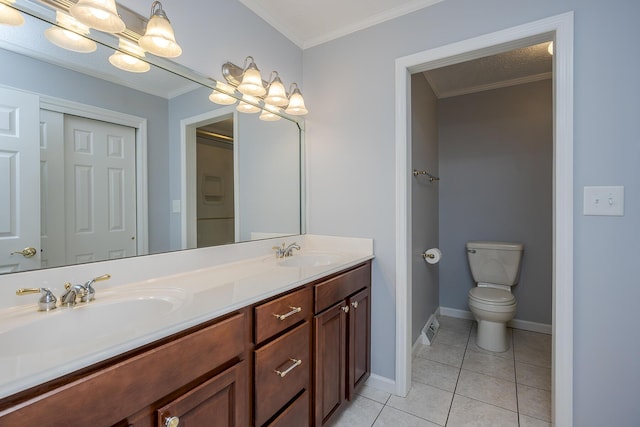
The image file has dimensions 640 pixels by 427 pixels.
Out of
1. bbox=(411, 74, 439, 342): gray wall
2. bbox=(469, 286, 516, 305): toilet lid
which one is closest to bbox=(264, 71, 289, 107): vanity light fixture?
bbox=(411, 74, 439, 342): gray wall

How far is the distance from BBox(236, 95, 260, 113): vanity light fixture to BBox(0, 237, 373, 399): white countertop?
904 mm

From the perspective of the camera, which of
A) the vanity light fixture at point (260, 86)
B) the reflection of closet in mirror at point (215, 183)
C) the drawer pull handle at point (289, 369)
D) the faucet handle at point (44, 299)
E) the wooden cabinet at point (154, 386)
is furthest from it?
the vanity light fixture at point (260, 86)

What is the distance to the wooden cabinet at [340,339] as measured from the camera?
131cm

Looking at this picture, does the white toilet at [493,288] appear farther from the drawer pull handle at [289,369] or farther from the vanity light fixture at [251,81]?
the vanity light fixture at [251,81]

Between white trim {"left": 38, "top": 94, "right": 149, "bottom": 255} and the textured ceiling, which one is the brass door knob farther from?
the textured ceiling

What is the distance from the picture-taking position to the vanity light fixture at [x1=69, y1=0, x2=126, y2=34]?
924 mm

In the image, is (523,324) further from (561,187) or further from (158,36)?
(158,36)

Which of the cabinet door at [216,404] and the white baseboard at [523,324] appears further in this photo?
the white baseboard at [523,324]

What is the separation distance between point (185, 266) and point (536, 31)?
1.99m

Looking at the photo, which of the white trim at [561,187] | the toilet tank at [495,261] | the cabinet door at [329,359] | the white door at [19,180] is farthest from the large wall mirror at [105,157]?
the toilet tank at [495,261]

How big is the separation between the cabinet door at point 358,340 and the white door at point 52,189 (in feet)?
4.07

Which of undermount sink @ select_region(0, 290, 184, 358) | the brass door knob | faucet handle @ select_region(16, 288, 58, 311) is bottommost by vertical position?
undermount sink @ select_region(0, 290, 184, 358)

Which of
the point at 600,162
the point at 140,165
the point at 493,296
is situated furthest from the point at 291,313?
the point at 493,296

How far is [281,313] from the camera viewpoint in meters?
1.10
